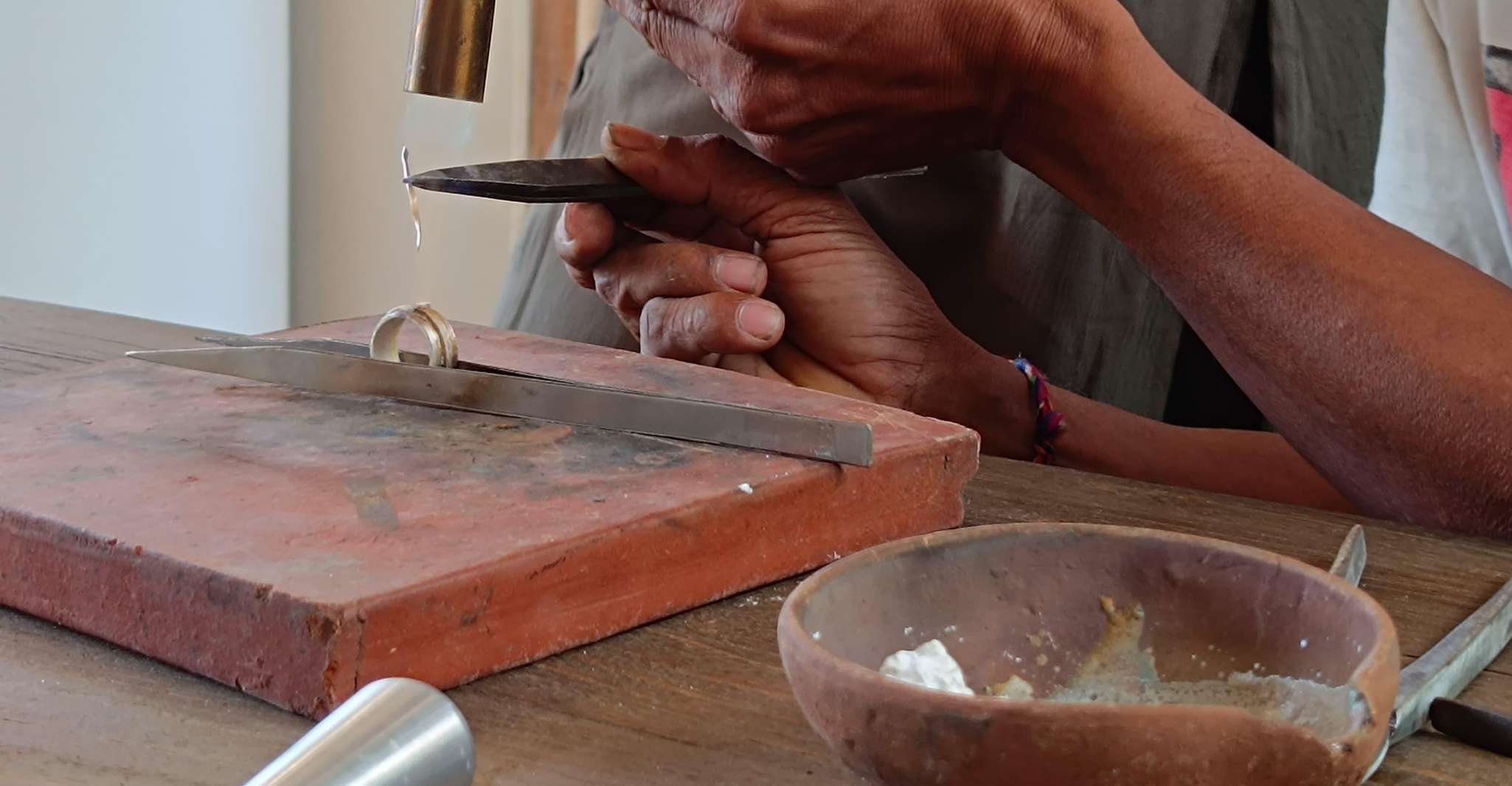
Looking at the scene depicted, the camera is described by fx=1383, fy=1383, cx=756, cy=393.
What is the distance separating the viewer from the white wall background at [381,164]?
2654mm

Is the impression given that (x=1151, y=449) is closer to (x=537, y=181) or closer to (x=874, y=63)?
(x=874, y=63)

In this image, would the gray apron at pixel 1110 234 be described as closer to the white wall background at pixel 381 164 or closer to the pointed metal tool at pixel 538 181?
the pointed metal tool at pixel 538 181

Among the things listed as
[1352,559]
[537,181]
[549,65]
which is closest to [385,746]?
[1352,559]

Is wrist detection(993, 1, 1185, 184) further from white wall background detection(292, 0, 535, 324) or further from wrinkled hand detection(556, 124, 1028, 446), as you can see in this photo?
white wall background detection(292, 0, 535, 324)

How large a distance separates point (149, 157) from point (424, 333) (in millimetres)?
2057

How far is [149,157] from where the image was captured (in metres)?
2.54

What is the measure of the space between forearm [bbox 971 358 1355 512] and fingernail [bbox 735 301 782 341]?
19 cm

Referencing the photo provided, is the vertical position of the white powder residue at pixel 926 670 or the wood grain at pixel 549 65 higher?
the wood grain at pixel 549 65

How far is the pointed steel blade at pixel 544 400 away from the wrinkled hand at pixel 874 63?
0.33 metres

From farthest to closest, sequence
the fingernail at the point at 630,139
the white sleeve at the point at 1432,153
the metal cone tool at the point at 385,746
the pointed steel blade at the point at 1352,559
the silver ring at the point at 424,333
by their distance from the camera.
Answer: the white sleeve at the point at 1432,153 → the fingernail at the point at 630,139 → the silver ring at the point at 424,333 → the pointed steel blade at the point at 1352,559 → the metal cone tool at the point at 385,746

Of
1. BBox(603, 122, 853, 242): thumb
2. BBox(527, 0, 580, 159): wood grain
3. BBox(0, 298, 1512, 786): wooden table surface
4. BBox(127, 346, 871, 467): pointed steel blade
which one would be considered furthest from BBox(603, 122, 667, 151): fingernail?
BBox(527, 0, 580, 159): wood grain

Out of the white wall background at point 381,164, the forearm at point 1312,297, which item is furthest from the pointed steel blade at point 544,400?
the white wall background at point 381,164

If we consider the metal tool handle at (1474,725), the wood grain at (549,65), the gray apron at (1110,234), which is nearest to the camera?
Result: the metal tool handle at (1474,725)

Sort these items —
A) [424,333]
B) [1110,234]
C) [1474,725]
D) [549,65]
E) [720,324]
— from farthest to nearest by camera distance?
[549,65] < [1110,234] < [720,324] < [424,333] < [1474,725]
